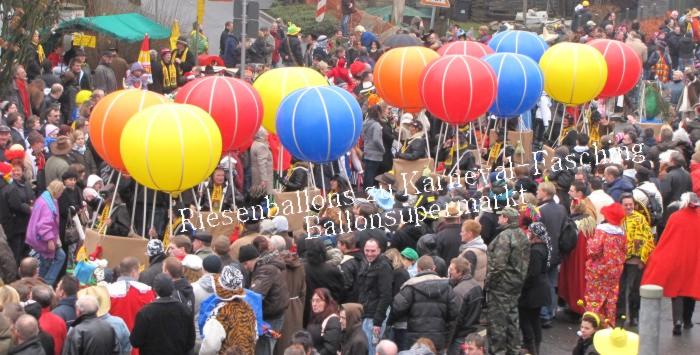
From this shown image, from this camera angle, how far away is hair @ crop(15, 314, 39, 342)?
10.1m

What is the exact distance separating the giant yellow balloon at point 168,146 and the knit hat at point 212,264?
227cm

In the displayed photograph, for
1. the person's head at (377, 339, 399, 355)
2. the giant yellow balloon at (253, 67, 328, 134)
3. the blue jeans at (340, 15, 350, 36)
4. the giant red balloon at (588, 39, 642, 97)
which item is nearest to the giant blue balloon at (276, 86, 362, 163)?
the giant yellow balloon at (253, 67, 328, 134)

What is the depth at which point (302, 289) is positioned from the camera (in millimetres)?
12461

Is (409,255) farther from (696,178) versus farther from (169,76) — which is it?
(169,76)

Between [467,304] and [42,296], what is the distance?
361cm

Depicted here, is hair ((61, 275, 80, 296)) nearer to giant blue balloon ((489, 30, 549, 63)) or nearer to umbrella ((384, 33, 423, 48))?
giant blue balloon ((489, 30, 549, 63))

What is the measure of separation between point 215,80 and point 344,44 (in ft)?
46.8

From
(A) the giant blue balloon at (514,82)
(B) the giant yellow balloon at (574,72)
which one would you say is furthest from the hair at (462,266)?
(B) the giant yellow balloon at (574,72)

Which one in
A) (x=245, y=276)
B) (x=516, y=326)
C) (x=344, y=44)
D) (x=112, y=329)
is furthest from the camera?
(x=344, y=44)

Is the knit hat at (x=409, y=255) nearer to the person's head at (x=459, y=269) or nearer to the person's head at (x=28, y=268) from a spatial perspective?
the person's head at (x=459, y=269)

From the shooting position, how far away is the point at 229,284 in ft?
36.7

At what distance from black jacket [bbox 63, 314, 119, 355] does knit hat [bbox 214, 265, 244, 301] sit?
3.17ft

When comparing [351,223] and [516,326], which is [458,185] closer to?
[351,223]

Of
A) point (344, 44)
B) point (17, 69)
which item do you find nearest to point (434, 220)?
point (17, 69)
